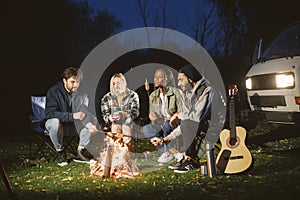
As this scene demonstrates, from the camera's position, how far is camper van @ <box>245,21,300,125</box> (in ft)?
20.9

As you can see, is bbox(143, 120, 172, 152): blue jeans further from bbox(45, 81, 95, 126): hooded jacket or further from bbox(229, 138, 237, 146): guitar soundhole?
bbox(229, 138, 237, 146): guitar soundhole

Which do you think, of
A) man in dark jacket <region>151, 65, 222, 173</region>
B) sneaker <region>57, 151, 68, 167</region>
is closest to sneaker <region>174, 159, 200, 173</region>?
man in dark jacket <region>151, 65, 222, 173</region>

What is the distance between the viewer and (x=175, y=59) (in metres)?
14.3

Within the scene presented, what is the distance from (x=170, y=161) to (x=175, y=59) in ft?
29.3

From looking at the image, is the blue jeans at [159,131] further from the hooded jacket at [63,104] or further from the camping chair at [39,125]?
the camping chair at [39,125]

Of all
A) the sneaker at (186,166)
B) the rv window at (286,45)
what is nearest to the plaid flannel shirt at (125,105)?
the sneaker at (186,166)

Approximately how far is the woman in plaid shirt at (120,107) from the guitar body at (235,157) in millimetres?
1391

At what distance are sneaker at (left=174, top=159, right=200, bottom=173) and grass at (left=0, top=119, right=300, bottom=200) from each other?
9 centimetres

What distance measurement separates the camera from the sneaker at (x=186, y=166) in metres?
5.04

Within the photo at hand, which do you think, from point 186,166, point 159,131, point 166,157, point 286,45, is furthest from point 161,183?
point 286,45

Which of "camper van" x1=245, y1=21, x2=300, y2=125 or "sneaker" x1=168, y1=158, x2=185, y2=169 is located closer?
"sneaker" x1=168, y1=158, x2=185, y2=169

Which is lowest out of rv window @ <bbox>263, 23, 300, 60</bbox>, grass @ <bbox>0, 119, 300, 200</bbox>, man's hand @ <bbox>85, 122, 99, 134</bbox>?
grass @ <bbox>0, 119, 300, 200</bbox>

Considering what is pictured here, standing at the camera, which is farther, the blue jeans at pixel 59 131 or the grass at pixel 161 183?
the blue jeans at pixel 59 131

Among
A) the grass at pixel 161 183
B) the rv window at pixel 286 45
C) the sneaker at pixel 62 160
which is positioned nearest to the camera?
the grass at pixel 161 183
